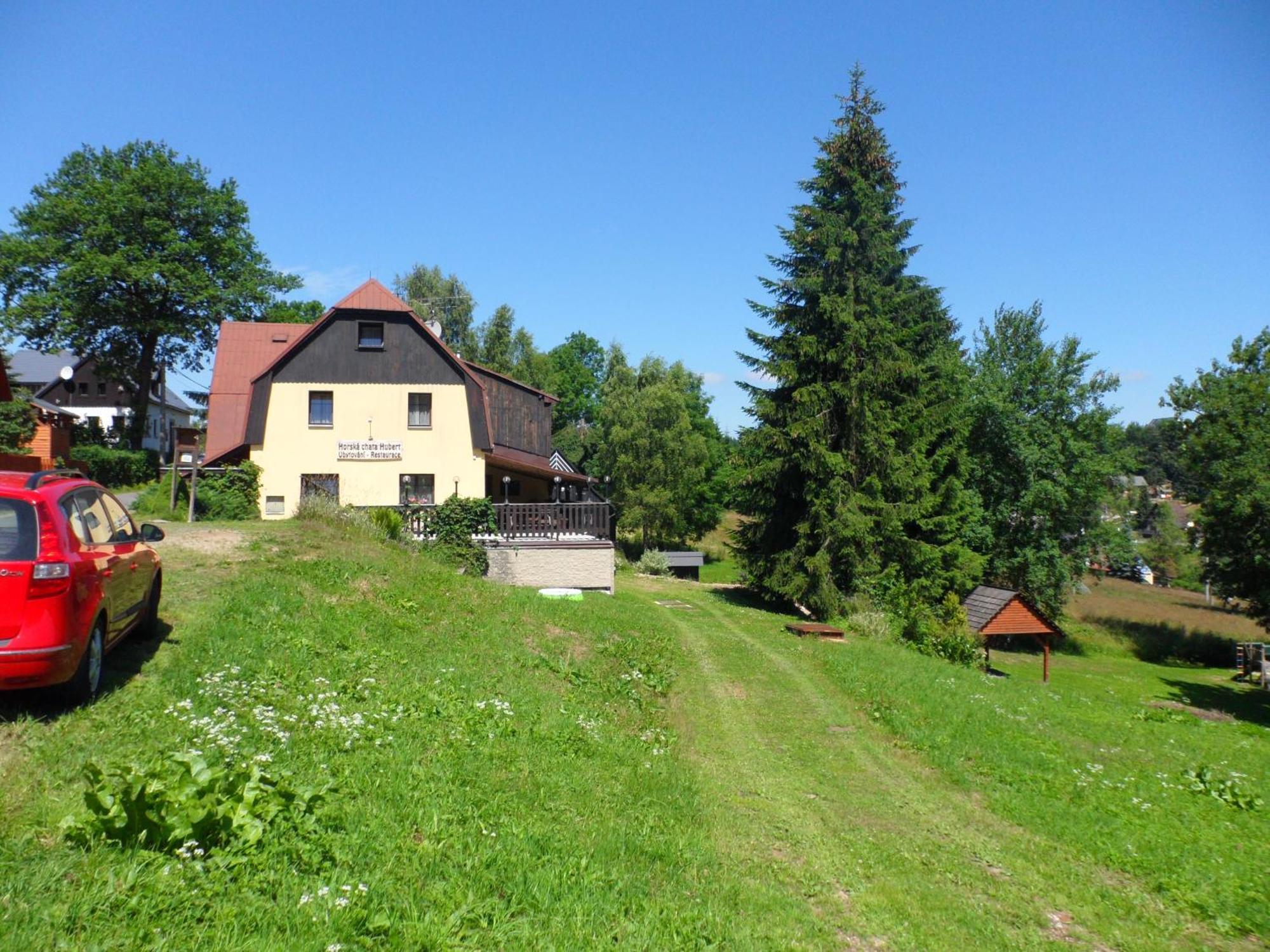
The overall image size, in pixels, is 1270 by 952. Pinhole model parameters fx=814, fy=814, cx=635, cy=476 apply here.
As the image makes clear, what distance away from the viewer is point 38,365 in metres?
65.0

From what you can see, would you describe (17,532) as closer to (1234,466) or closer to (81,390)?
(1234,466)

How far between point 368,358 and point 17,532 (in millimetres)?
21739

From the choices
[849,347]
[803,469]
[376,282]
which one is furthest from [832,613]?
[376,282]

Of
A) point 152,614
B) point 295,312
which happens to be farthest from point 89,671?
point 295,312

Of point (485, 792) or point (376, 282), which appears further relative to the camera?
point (376, 282)

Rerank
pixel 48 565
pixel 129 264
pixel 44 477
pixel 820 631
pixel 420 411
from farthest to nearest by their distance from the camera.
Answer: pixel 129 264
pixel 420 411
pixel 820 631
pixel 44 477
pixel 48 565

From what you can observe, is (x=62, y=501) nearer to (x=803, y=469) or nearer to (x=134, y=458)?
(x=803, y=469)

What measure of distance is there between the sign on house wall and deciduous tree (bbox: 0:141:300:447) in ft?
83.7

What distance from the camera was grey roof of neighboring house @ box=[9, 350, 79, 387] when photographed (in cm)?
6316

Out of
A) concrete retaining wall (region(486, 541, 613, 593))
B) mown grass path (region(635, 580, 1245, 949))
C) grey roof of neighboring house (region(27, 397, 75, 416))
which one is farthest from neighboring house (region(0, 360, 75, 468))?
mown grass path (region(635, 580, 1245, 949))

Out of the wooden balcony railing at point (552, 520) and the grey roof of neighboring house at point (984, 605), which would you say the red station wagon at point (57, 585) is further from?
the grey roof of neighboring house at point (984, 605)

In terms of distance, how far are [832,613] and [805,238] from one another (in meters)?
12.7

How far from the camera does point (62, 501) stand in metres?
6.79

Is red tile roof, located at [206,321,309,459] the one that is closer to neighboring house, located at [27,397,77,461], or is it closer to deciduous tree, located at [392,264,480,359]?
neighboring house, located at [27,397,77,461]
